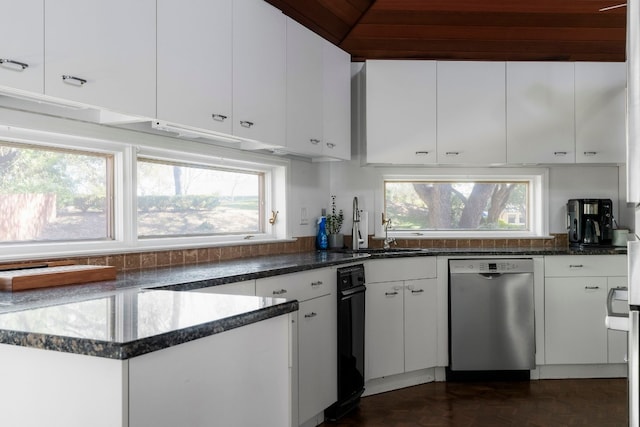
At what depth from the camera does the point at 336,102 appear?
4023 mm

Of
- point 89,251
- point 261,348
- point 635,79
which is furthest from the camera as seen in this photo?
point 89,251

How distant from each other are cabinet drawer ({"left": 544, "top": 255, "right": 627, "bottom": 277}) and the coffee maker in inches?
12.1

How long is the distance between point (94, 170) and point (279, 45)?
125 centimetres

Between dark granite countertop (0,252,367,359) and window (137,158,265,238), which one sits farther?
window (137,158,265,238)

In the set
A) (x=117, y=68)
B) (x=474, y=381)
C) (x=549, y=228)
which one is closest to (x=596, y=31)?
(x=549, y=228)

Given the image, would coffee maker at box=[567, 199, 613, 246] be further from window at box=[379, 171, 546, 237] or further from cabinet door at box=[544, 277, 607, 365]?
cabinet door at box=[544, 277, 607, 365]

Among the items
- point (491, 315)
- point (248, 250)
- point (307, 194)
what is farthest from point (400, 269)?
point (248, 250)

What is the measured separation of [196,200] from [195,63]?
1.04 meters

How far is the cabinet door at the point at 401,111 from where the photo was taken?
14.0 ft

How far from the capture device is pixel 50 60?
1.95 m

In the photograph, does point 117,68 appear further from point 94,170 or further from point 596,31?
point 596,31

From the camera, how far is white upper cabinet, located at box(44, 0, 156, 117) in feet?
6.48

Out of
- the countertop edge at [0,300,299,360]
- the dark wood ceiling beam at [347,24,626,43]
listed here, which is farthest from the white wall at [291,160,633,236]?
the countertop edge at [0,300,299,360]

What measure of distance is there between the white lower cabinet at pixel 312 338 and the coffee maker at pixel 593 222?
221 centimetres
